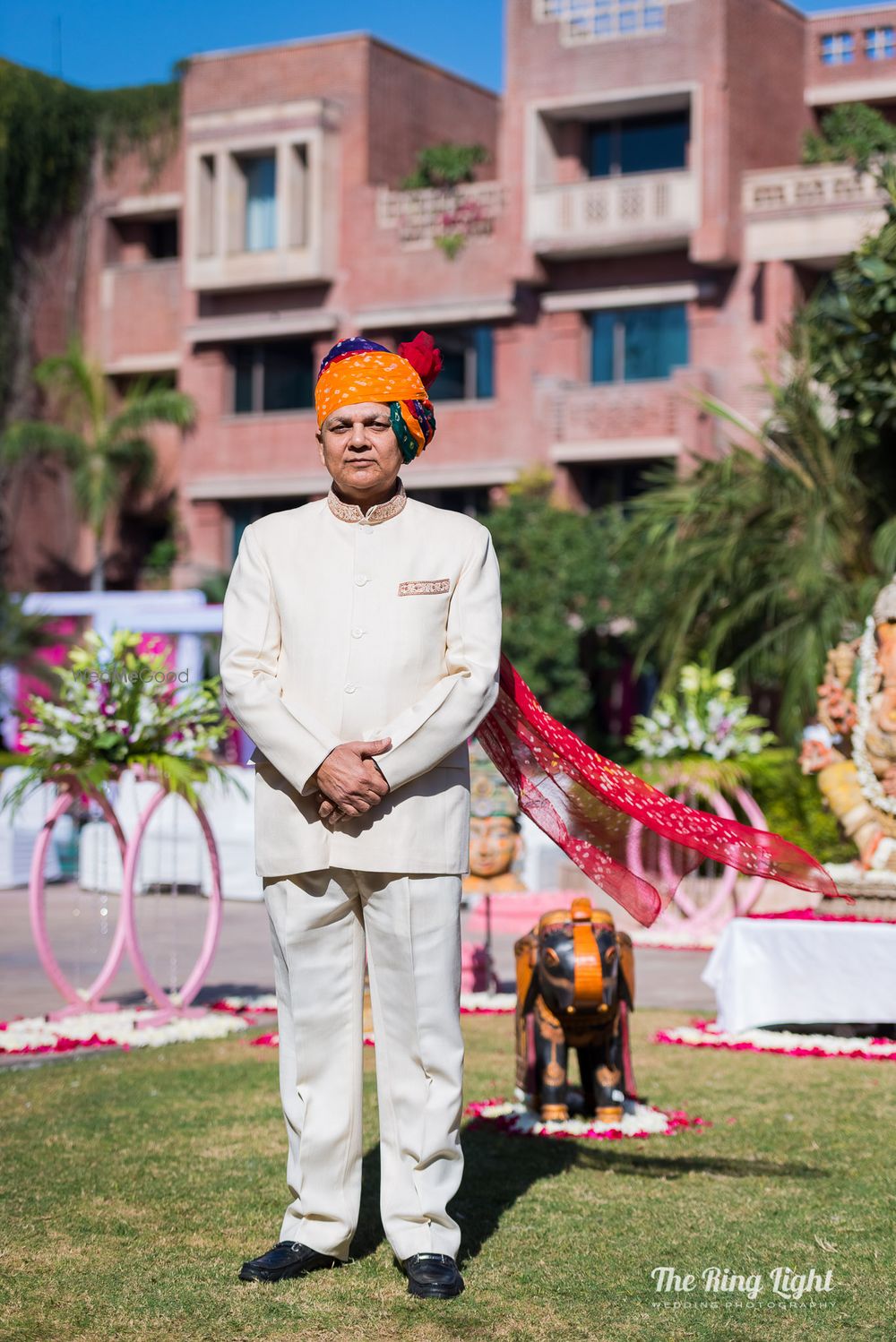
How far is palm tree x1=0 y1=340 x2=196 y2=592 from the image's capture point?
3134cm

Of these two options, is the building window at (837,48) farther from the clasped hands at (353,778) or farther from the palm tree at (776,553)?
the clasped hands at (353,778)

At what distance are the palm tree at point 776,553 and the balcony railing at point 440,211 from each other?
11014 millimetres

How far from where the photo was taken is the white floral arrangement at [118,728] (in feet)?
28.2

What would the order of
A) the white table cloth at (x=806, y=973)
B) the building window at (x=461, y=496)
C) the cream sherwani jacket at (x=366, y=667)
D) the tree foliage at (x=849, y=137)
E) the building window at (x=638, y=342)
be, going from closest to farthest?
1. the cream sherwani jacket at (x=366, y=667)
2. the white table cloth at (x=806, y=973)
3. the tree foliage at (x=849, y=137)
4. the building window at (x=638, y=342)
5. the building window at (x=461, y=496)

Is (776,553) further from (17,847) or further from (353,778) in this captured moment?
(353,778)

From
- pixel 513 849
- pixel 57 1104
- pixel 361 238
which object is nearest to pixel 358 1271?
pixel 57 1104

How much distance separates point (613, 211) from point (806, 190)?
2.81 m

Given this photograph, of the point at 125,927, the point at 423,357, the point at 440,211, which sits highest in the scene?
the point at 440,211

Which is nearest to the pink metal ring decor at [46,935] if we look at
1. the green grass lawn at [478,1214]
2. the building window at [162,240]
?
the green grass lawn at [478,1214]

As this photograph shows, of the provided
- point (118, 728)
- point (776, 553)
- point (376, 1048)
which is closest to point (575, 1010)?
point (376, 1048)

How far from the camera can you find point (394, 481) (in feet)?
16.4

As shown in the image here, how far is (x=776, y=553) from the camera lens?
1653 cm

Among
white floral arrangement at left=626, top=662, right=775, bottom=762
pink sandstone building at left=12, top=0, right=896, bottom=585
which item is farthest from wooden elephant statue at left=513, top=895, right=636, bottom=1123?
pink sandstone building at left=12, top=0, right=896, bottom=585

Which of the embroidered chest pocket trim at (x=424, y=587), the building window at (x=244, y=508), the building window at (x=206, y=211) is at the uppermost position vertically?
the building window at (x=206, y=211)
